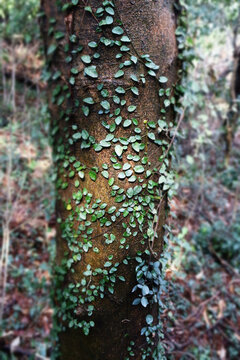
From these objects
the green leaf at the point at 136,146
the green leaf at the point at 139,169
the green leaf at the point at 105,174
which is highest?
the green leaf at the point at 136,146

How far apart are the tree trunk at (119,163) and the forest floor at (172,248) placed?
56 cm

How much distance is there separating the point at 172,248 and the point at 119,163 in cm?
89

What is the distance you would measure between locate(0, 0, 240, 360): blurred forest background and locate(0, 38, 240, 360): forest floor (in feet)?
0.05

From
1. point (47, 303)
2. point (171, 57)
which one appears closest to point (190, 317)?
point (47, 303)

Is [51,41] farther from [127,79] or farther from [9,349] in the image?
[9,349]

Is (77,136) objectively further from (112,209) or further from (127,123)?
(112,209)

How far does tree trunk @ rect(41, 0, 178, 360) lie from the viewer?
4.29 feet

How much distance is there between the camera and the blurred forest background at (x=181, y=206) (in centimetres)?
301

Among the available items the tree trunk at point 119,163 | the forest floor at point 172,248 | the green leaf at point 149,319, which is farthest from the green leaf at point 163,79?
the green leaf at point 149,319

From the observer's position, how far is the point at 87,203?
145 centimetres

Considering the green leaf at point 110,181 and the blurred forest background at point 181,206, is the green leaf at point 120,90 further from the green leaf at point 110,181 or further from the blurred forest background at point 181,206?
the blurred forest background at point 181,206

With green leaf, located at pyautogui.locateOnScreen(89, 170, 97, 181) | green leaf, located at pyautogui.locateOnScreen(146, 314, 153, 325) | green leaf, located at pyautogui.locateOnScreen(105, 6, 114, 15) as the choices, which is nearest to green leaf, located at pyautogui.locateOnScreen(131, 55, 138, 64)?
green leaf, located at pyautogui.locateOnScreen(105, 6, 114, 15)

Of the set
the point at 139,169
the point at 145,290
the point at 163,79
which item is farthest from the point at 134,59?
the point at 145,290

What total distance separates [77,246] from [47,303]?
2.25 meters
